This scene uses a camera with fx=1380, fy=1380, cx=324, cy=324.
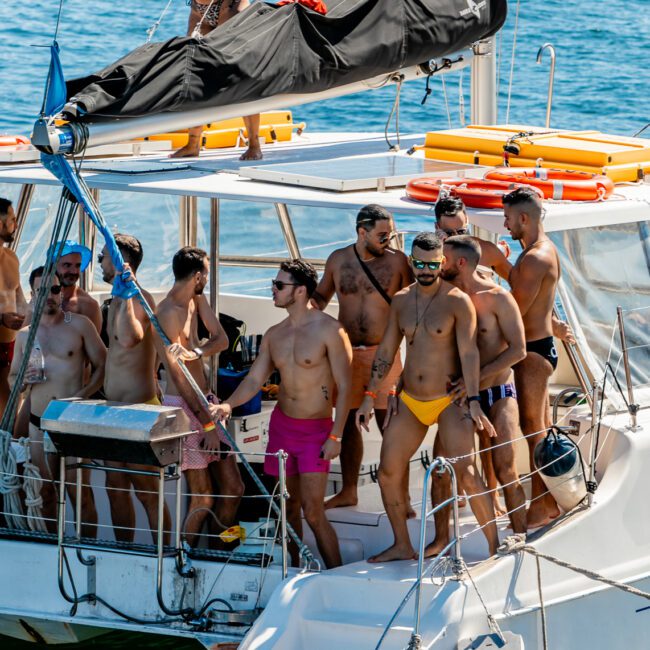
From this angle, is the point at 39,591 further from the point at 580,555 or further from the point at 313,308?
the point at 580,555

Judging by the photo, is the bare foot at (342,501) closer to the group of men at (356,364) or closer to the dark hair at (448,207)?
the group of men at (356,364)

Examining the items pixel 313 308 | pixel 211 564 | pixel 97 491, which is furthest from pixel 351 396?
pixel 97 491

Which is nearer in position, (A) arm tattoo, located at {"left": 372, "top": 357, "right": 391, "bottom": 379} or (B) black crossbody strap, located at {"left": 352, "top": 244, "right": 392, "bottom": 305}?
(A) arm tattoo, located at {"left": 372, "top": 357, "right": 391, "bottom": 379}

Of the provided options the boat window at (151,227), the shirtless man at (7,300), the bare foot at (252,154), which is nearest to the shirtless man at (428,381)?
the bare foot at (252,154)

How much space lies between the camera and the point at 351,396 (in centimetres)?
739

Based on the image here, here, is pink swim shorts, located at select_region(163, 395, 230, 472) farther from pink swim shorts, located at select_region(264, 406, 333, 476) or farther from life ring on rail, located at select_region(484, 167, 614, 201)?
life ring on rail, located at select_region(484, 167, 614, 201)

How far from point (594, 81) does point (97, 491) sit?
20.2 m

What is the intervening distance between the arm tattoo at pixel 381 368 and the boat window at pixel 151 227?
11.3ft

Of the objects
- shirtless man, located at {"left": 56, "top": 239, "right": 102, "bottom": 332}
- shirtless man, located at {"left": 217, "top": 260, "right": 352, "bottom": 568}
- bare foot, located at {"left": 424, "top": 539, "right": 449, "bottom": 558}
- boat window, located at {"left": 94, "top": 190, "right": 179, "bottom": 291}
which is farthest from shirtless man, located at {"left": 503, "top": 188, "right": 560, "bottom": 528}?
boat window, located at {"left": 94, "top": 190, "right": 179, "bottom": 291}

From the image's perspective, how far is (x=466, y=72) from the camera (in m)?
23.9

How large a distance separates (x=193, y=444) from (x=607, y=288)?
2.54m

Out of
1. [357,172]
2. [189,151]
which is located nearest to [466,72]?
[189,151]

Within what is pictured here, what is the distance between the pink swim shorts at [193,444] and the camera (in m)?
7.25

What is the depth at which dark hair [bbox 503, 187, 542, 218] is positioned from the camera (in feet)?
23.7
